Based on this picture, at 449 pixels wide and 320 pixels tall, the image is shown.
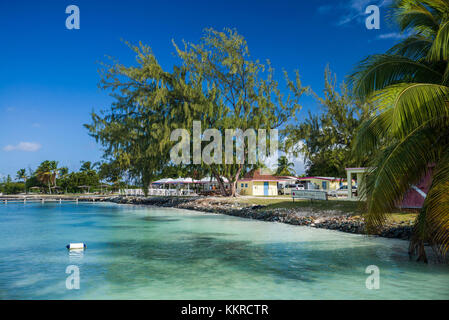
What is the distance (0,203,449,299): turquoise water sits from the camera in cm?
742

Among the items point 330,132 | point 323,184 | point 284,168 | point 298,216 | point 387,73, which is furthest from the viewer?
point 284,168

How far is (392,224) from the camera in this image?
14.6 m

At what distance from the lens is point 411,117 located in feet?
21.8

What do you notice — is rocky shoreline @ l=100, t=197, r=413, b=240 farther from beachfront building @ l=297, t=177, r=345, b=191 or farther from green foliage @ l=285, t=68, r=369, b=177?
beachfront building @ l=297, t=177, r=345, b=191

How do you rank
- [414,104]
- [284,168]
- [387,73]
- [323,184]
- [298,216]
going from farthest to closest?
[284,168] < [323,184] < [298,216] < [387,73] < [414,104]

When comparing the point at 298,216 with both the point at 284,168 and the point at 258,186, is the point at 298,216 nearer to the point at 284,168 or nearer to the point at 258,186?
the point at 258,186

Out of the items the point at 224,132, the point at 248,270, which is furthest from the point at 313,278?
the point at 224,132

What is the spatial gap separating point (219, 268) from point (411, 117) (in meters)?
5.63

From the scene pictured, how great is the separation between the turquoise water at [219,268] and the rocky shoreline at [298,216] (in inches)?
31.6

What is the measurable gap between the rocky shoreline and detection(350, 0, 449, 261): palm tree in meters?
3.82

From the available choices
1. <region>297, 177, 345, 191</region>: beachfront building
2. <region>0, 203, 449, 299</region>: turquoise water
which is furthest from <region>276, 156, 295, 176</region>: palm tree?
<region>0, 203, 449, 299</region>: turquoise water

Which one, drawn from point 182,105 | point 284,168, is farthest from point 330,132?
point 284,168

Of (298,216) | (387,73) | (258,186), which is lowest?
(298,216)

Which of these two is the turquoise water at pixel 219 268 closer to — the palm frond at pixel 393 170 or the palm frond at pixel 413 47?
the palm frond at pixel 393 170
